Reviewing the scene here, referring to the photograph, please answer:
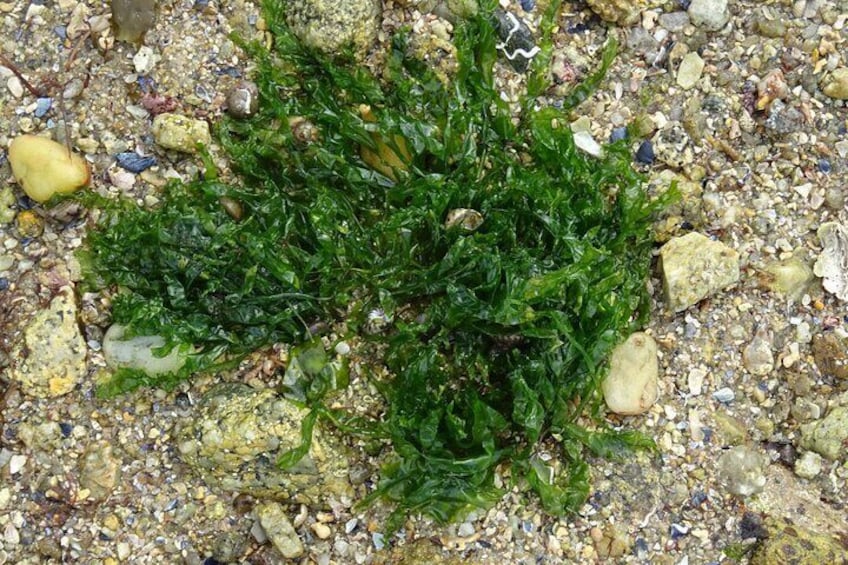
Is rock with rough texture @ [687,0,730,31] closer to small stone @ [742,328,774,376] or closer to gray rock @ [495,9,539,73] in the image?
gray rock @ [495,9,539,73]

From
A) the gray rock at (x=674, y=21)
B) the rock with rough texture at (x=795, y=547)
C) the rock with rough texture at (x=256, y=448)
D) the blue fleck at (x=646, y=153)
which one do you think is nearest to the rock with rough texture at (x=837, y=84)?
the gray rock at (x=674, y=21)

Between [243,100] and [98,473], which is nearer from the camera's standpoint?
[98,473]

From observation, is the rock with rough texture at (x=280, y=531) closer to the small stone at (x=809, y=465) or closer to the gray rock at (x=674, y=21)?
the small stone at (x=809, y=465)

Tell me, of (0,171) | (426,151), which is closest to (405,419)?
(426,151)

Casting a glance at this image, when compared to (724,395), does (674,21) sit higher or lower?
higher

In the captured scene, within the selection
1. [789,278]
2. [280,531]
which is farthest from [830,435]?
[280,531]

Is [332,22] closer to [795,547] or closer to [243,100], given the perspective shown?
[243,100]
